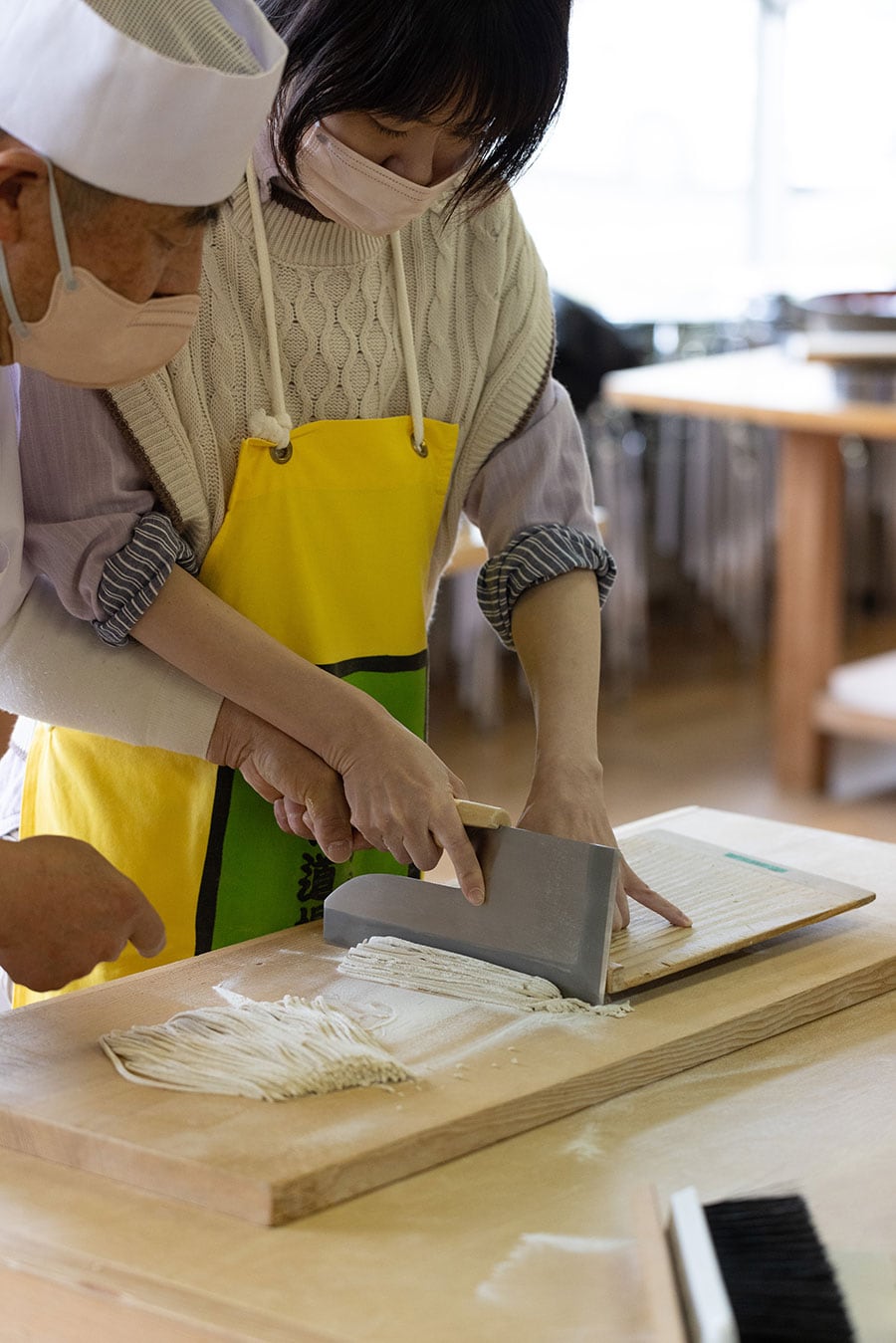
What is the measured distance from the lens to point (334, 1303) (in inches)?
32.2

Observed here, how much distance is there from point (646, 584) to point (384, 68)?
4.39 m

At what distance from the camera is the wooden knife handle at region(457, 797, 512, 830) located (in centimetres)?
119

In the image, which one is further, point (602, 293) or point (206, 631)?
point (602, 293)

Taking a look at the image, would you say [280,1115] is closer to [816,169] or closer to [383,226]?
[383,226]

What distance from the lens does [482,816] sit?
46.9 inches

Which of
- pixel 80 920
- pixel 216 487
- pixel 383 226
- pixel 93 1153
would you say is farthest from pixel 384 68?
pixel 93 1153

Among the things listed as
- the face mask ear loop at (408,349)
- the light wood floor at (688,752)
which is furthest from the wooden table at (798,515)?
the face mask ear loop at (408,349)

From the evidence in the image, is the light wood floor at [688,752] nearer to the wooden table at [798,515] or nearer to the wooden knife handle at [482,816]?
the wooden table at [798,515]

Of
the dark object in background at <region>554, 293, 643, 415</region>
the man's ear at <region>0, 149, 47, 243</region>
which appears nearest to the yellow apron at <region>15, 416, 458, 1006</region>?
the man's ear at <region>0, 149, 47, 243</region>

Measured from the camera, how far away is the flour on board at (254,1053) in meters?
1.00

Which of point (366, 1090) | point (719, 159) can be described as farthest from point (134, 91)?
point (719, 159)

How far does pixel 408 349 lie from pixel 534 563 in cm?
20

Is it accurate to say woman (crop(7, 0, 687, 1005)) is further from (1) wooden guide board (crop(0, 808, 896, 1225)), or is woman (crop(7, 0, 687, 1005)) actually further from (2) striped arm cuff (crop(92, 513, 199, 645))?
(1) wooden guide board (crop(0, 808, 896, 1225))

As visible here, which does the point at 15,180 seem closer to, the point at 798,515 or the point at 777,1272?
the point at 777,1272
